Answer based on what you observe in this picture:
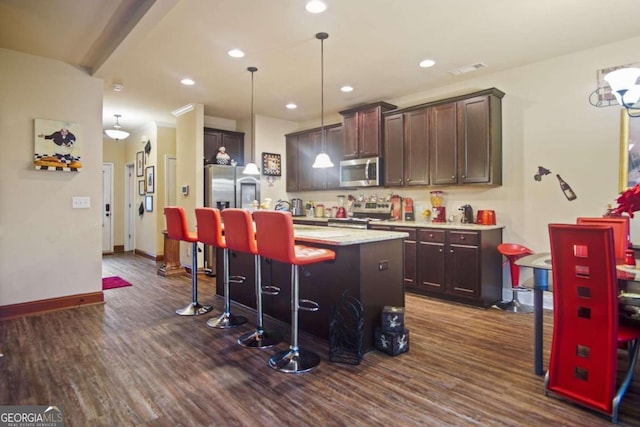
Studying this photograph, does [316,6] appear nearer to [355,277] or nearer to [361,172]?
[355,277]

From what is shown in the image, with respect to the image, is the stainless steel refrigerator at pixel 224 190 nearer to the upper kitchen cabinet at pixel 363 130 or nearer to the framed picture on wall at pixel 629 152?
the upper kitchen cabinet at pixel 363 130

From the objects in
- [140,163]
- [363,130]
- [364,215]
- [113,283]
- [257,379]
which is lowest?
[257,379]

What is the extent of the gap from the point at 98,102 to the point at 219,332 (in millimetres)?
3016

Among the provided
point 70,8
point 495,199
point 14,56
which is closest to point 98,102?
point 14,56

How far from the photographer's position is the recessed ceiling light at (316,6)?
287cm

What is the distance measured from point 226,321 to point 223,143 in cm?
394

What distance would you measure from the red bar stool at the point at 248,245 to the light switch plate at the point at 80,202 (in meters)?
2.14

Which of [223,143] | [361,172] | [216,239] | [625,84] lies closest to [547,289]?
[625,84]

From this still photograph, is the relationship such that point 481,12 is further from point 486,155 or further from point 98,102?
point 98,102

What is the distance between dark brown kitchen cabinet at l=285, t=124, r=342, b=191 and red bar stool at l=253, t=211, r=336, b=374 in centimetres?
354

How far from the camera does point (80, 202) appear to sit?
163 inches

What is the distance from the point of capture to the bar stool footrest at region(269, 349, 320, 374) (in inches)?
99.8

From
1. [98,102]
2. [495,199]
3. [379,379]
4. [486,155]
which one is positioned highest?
[98,102]

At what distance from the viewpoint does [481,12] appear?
301 cm
